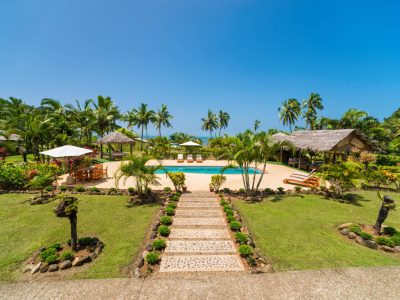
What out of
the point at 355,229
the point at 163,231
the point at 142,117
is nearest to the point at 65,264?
the point at 163,231

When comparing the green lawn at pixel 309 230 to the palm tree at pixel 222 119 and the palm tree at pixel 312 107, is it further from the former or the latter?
the palm tree at pixel 222 119

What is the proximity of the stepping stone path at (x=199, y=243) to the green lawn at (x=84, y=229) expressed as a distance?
3.39 ft

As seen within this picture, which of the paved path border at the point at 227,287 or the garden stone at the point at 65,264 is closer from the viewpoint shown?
the paved path border at the point at 227,287

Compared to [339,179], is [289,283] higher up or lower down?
lower down

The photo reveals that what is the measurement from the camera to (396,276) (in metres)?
4.42

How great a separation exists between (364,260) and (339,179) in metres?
5.69

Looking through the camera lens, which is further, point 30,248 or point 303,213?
point 303,213

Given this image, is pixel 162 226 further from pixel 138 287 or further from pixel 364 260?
pixel 364 260

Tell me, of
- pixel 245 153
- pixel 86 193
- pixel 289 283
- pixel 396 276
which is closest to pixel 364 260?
pixel 396 276

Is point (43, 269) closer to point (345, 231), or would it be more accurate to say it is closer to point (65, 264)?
point (65, 264)

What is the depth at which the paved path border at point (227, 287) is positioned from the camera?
3.82 m

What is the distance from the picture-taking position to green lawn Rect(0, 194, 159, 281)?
4.71m

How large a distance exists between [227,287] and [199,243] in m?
1.88

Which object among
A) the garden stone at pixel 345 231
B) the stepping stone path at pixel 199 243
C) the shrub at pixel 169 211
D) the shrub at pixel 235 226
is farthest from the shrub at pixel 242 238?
the garden stone at pixel 345 231
